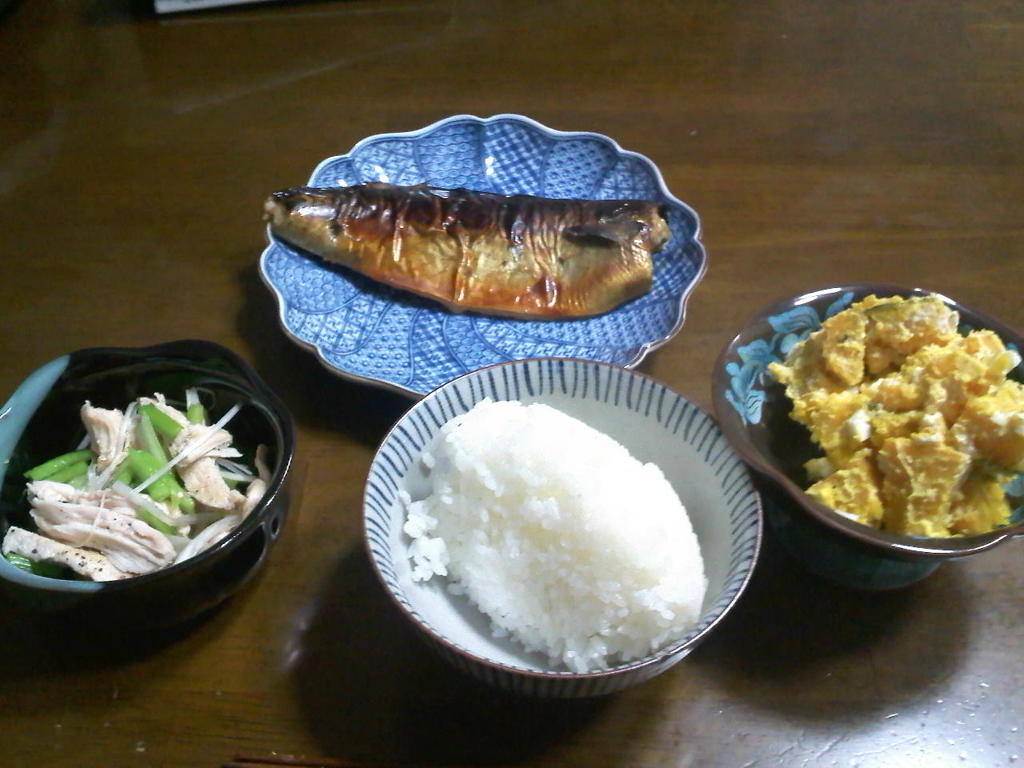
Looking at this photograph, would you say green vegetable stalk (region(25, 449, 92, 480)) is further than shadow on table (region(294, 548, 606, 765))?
Yes

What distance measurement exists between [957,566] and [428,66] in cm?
156

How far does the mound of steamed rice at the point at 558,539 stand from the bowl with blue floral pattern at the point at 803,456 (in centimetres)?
11

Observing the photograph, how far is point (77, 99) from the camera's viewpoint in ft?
6.16

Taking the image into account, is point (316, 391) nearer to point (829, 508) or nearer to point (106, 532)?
point (106, 532)

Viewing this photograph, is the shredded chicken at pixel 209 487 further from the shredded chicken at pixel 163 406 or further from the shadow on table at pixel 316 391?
the shadow on table at pixel 316 391

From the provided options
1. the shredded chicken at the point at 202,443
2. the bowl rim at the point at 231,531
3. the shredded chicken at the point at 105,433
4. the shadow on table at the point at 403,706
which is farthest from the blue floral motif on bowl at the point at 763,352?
the shredded chicken at the point at 105,433

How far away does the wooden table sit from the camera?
0.89m

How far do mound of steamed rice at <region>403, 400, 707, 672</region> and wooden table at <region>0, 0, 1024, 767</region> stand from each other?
10 centimetres

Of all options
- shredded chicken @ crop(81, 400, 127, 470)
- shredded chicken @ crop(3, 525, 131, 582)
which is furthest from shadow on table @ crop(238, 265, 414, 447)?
shredded chicken @ crop(3, 525, 131, 582)

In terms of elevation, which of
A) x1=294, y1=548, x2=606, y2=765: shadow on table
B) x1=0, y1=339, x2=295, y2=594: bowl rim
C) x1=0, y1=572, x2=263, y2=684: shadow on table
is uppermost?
x1=0, y1=339, x2=295, y2=594: bowl rim

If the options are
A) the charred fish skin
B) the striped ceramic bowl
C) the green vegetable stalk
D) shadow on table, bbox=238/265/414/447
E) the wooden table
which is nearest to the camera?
the striped ceramic bowl

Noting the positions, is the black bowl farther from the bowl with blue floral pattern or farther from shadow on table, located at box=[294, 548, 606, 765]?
the bowl with blue floral pattern

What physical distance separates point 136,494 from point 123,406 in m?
0.17

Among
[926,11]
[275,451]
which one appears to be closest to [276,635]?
[275,451]
